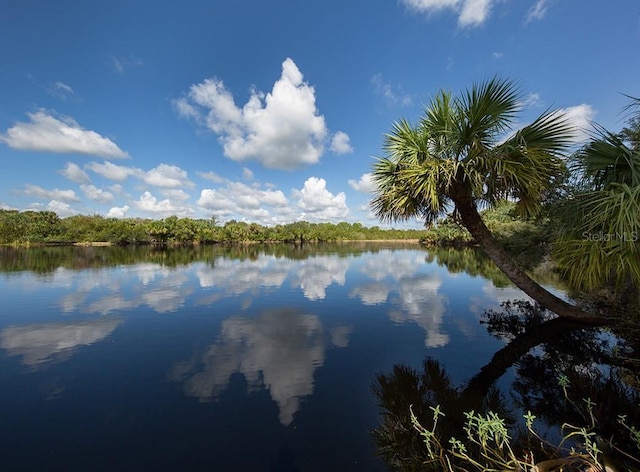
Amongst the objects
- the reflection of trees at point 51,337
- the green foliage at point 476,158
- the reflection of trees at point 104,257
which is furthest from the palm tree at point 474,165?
the reflection of trees at point 104,257

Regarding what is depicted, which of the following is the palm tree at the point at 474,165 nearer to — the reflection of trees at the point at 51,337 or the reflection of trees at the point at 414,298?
the reflection of trees at the point at 414,298

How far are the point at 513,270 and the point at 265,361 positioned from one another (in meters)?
6.61

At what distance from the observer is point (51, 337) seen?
26.3ft

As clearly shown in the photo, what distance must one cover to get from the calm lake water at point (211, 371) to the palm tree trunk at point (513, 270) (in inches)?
63.1

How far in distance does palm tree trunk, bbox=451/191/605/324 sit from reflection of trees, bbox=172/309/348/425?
4.56 meters

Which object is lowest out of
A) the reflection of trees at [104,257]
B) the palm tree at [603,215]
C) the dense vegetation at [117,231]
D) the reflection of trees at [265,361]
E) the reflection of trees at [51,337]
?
the reflection of trees at [265,361]

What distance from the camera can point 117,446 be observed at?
12.7 ft

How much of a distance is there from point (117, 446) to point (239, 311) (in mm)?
6977

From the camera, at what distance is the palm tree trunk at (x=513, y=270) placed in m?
7.57

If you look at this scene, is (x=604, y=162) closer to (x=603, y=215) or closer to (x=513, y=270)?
(x=603, y=215)

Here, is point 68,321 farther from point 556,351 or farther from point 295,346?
point 556,351

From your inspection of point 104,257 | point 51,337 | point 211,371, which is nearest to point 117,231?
point 104,257

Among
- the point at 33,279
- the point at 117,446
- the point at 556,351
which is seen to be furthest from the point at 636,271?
the point at 33,279

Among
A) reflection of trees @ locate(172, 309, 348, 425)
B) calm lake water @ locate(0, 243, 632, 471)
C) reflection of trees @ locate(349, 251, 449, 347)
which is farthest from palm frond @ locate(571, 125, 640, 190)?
reflection of trees @ locate(172, 309, 348, 425)
